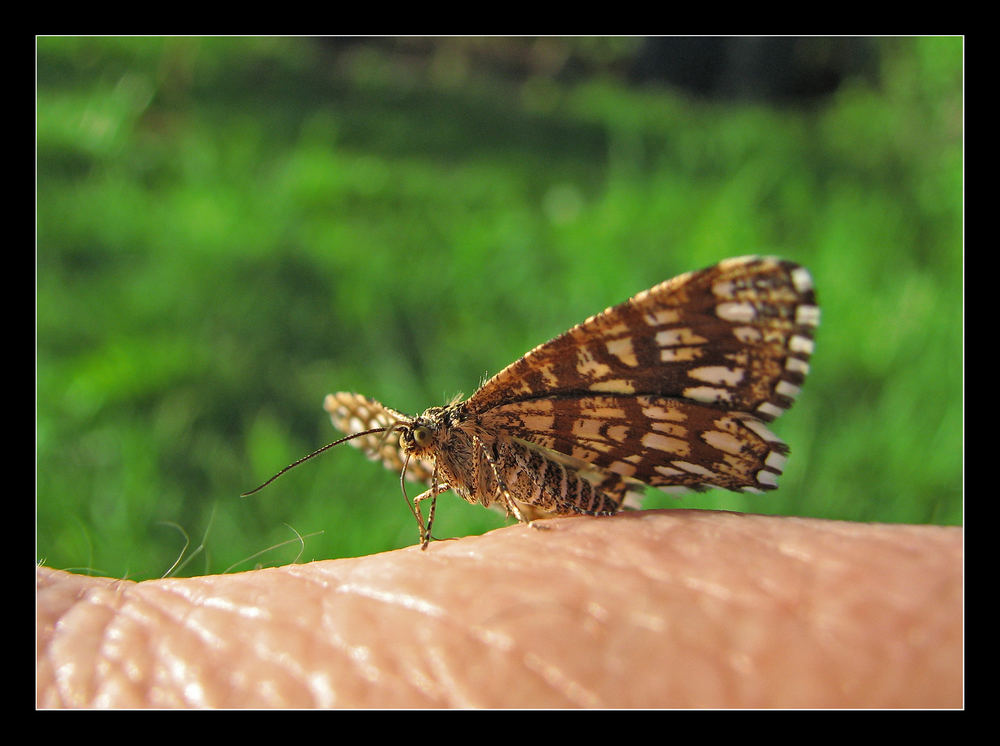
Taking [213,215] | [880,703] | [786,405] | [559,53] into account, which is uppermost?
[559,53]

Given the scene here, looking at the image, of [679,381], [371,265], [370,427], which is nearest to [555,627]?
[679,381]

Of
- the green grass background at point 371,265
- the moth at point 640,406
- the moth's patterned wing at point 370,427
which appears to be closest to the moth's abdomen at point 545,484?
the moth at point 640,406

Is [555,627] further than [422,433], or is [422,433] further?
[422,433]

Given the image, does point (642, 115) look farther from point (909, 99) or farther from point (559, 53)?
point (559, 53)

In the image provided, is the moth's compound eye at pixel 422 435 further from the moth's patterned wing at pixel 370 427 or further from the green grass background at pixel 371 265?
the green grass background at pixel 371 265

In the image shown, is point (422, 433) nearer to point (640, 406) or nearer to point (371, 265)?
point (640, 406)

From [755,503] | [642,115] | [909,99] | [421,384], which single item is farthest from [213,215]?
[909,99]

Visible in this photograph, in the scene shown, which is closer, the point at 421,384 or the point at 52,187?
the point at 421,384
